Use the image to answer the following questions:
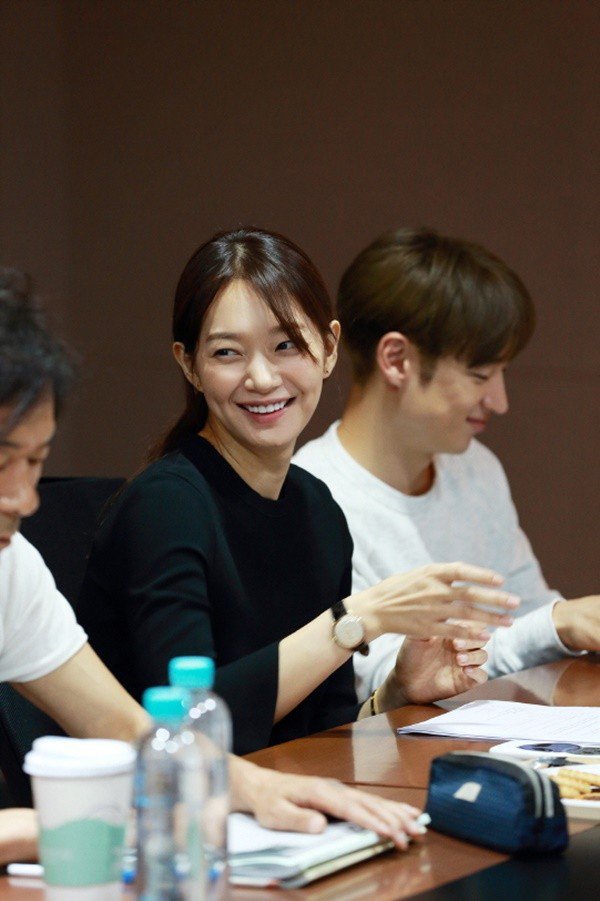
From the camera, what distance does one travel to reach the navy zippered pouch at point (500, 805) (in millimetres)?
1312

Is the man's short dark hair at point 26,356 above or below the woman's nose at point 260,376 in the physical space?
above

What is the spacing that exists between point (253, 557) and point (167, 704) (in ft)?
3.51

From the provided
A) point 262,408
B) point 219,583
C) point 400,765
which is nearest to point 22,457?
point 400,765

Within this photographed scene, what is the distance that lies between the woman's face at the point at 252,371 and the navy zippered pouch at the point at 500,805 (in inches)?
32.7

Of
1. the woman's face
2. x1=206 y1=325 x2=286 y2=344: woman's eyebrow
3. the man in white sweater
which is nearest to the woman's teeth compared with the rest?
the woman's face

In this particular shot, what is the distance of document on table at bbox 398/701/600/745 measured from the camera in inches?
71.2

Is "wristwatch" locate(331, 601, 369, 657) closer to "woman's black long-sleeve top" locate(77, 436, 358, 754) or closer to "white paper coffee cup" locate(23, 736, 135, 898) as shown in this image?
"woman's black long-sleeve top" locate(77, 436, 358, 754)

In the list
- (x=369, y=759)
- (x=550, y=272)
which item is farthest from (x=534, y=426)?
(x=369, y=759)

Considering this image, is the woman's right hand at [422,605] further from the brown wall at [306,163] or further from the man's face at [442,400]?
the brown wall at [306,163]

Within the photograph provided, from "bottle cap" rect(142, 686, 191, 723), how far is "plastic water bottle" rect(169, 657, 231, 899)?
27 mm

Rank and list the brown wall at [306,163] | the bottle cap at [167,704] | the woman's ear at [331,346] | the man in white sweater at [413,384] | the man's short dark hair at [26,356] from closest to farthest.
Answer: the bottle cap at [167,704], the man's short dark hair at [26,356], the woman's ear at [331,346], the man in white sweater at [413,384], the brown wall at [306,163]

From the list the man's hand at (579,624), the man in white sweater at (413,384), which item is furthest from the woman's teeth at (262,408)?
the man's hand at (579,624)

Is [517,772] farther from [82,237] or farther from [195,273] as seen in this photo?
[82,237]

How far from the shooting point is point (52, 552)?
2.24m
